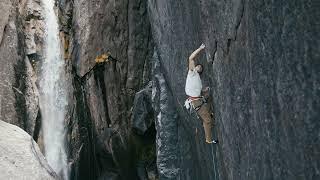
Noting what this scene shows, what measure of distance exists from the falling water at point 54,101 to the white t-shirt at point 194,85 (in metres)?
12.0

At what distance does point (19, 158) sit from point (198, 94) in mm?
5880

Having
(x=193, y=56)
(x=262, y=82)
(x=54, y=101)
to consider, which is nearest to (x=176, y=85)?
(x=193, y=56)

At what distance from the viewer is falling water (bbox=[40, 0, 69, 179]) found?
2120cm

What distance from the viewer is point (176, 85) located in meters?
14.7

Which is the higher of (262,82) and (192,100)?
(262,82)

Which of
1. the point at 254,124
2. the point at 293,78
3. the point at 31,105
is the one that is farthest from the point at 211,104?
the point at 31,105

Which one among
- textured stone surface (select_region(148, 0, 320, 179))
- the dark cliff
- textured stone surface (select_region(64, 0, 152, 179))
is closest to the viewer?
textured stone surface (select_region(148, 0, 320, 179))

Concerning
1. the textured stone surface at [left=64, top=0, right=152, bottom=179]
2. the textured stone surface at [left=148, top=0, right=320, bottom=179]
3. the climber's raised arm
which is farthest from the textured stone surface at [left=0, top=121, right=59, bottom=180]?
the climber's raised arm

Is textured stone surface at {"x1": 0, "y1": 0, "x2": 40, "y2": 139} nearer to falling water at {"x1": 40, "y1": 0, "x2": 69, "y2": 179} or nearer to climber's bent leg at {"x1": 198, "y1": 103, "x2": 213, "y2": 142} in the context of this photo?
falling water at {"x1": 40, "y1": 0, "x2": 69, "y2": 179}

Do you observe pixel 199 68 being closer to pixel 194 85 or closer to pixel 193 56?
pixel 193 56

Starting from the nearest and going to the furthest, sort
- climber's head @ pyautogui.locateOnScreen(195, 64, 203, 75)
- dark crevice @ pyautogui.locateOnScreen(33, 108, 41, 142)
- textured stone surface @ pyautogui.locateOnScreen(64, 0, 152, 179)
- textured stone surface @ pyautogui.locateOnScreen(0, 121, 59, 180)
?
1. climber's head @ pyautogui.locateOnScreen(195, 64, 203, 75)
2. textured stone surface @ pyautogui.locateOnScreen(0, 121, 59, 180)
3. textured stone surface @ pyautogui.locateOnScreen(64, 0, 152, 179)
4. dark crevice @ pyautogui.locateOnScreen(33, 108, 41, 142)

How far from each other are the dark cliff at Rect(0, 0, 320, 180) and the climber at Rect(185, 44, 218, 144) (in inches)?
9.5

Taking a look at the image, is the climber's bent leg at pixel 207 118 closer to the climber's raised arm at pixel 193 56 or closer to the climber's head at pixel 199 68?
the climber's head at pixel 199 68

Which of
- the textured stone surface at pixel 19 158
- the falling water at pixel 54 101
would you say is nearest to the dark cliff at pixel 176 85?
the falling water at pixel 54 101
